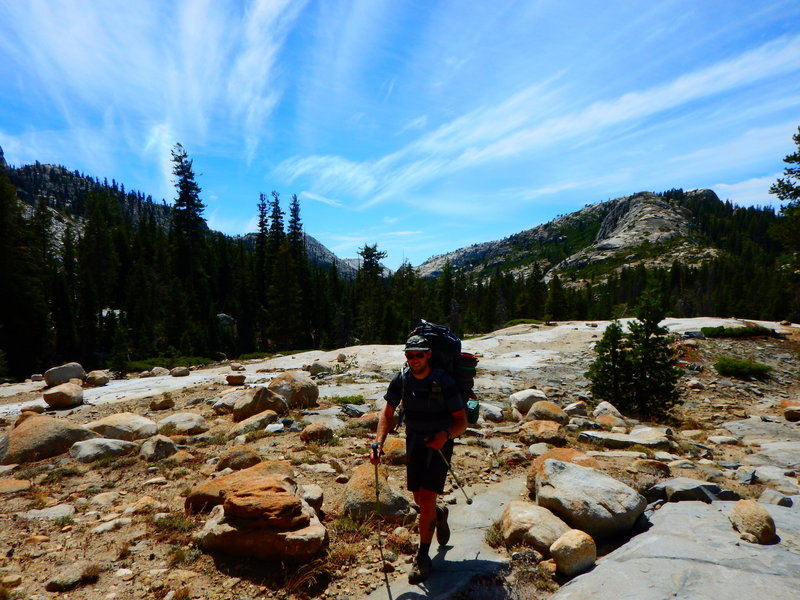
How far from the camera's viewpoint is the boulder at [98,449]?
7.08 m

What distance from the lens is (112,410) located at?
12016 mm

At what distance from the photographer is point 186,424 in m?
9.05

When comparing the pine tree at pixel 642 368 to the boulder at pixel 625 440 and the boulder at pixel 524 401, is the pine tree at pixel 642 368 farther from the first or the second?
the boulder at pixel 625 440

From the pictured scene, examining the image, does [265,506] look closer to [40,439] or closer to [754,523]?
[754,523]

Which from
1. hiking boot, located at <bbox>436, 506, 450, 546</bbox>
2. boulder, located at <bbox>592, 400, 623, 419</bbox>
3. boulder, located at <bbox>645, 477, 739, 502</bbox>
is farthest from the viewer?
boulder, located at <bbox>592, 400, 623, 419</bbox>

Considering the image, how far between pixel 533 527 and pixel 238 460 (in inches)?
181

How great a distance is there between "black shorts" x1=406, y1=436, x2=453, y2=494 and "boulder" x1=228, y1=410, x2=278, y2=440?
18.3 feet

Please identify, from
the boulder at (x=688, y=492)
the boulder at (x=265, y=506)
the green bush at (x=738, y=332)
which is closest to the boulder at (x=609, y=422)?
the boulder at (x=688, y=492)

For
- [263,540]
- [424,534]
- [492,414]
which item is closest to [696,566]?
[424,534]

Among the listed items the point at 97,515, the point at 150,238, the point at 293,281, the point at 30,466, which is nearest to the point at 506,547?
the point at 97,515

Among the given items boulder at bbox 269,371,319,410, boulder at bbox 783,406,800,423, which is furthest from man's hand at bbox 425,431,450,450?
boulder at bbox 783,406,800,423

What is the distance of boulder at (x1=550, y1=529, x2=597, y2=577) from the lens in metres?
3.75

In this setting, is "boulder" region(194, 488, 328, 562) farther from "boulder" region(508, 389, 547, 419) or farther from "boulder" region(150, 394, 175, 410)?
"boulder" region(150, 394, 175, 410)

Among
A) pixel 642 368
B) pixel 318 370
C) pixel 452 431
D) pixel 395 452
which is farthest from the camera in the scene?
pixel 318 370
